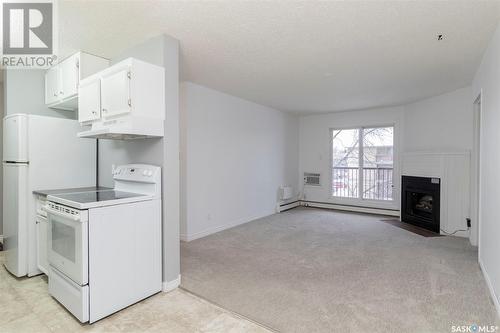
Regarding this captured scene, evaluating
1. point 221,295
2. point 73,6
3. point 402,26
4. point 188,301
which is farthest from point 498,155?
point 73,6

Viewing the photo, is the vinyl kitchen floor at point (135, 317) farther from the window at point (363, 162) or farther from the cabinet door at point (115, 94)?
the window at point (363, 162)

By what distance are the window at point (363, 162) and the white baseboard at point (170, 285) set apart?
5055mm

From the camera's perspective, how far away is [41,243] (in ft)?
9.21

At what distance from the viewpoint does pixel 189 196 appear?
4.14 metres

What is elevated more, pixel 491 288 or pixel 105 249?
pixel 105 249

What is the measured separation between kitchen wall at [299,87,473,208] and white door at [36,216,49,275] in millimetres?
5703

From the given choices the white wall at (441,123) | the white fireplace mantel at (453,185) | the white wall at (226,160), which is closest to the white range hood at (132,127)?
the white wall at (226,160)

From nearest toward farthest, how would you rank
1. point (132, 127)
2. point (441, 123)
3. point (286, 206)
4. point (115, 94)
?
point (132, 127) < point (115, 94) < point (441, 123) < point (286, 206)

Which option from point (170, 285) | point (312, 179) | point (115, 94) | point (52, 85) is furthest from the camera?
point (312, 179)

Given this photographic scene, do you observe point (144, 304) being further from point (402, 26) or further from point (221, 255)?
point (402, 26)

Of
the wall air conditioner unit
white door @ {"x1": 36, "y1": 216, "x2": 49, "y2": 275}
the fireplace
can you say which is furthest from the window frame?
white door @ {"x1": 36, "y1": 216, "x2": 49, "y2": 275}

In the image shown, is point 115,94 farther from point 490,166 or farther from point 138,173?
point 490,166

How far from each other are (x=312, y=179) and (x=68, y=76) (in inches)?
223

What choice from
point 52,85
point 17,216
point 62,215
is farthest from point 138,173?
point 52,85
